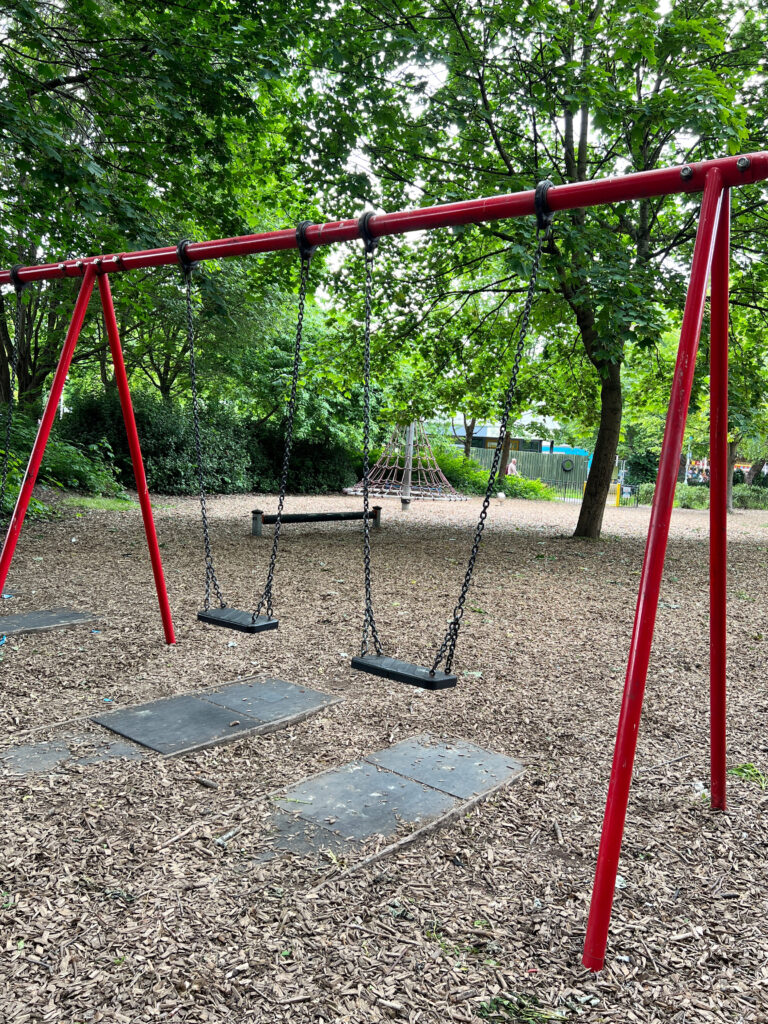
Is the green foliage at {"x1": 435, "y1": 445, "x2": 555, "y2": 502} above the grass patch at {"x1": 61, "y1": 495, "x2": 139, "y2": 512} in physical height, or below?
above

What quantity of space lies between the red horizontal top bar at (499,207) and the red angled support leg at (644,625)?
150mm

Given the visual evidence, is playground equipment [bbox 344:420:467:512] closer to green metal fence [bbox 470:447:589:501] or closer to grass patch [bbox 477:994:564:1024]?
green metal fence [bbox 470:447:589:501]

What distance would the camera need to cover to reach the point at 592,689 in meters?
4.30

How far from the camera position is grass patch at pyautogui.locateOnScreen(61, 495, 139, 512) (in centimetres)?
1233

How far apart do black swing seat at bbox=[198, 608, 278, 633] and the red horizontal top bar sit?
181 cm

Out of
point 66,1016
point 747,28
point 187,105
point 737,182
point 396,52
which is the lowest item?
point 66,1016

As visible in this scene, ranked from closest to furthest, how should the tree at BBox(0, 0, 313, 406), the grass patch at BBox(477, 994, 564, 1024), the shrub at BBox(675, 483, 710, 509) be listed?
the grass patch at BBox(477, 994, 564, 1024)
the tree at BBox(0, 0, 313, 406)
the shrub at BBox(675, 483, 710, 509)

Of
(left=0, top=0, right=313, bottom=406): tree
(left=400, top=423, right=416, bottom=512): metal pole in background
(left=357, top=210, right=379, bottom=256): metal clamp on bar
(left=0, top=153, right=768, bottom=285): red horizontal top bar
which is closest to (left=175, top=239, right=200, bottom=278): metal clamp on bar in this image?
(left=0, top=153, right=768, bottom=285): red horizontal top bar

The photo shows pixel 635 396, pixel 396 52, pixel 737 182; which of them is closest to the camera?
pixel 737 182

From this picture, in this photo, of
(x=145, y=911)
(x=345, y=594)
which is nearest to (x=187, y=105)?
(x=345, y=594)

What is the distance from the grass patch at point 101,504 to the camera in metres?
12.3

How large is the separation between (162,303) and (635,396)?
875cm

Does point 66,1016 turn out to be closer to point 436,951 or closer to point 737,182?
point 436,951

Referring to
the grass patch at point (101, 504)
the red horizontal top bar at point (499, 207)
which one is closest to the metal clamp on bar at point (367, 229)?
the red horizontal top bar at point (499, 207)
